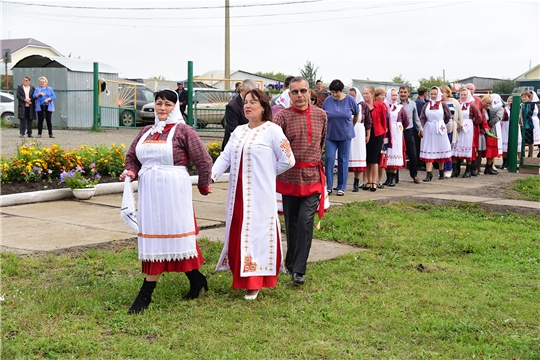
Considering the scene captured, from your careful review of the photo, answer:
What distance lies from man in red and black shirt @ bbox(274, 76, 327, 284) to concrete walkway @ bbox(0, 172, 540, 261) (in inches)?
31.8

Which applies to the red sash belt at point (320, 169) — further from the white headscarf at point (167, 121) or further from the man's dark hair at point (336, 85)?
the man's dark hair at point (336, 85)

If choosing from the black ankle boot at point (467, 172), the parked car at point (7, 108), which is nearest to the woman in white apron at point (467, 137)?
the black ankle boot at point (467, 172)

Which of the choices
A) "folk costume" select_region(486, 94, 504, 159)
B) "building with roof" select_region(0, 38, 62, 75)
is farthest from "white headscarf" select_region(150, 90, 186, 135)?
"building with roof" select_region(0, 38, 62, 75)

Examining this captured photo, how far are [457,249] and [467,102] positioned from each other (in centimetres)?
878

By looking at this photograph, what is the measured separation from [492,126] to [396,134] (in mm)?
3806

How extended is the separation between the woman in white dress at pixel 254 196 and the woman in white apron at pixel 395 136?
26.0 ft

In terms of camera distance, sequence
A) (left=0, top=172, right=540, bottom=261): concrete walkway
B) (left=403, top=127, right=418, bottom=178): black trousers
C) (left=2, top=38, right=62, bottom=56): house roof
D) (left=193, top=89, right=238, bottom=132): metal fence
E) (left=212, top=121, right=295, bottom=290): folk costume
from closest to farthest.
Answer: (left=212, top=121, right=295, bottom=290): folk costume, (left=0, top=172, right=540, bottom=261): concrete walkway, (left=403, top=127, right=418, bottom=178): black trousers, (left=193, top=89, right=238, bottom=132): metal fence, (left=2, top=38, right=62, bottom=56): house roof

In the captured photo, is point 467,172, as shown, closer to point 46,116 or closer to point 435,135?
point 435,135

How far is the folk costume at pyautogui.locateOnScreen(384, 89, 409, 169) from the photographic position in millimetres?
13938

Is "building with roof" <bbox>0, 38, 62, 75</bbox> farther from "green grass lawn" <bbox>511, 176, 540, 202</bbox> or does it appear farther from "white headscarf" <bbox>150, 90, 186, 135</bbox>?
"white headscarf" <bbox>150, 90, 186, 135</bbox>

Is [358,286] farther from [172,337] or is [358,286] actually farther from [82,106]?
[82,106]

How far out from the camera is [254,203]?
617 centimetres

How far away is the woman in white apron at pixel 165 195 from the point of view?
228 inches

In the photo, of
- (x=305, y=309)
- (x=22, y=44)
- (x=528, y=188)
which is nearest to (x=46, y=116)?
(x=528, y=188)
